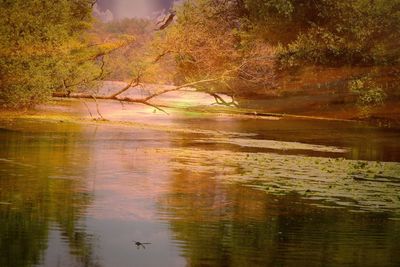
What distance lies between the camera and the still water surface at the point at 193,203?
899 centimetres

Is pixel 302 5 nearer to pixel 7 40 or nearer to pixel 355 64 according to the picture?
pixel 355 64

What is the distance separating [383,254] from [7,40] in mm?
20161

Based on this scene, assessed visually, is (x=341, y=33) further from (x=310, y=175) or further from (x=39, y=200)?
(x=39, y=200)

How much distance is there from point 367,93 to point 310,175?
25.2 metres

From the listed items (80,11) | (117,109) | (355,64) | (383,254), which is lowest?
(383,254)

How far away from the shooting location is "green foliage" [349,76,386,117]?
133 feet

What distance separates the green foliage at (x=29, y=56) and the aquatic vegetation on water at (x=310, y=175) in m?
7.40

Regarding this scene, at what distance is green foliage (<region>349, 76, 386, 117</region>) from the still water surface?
16717 mm

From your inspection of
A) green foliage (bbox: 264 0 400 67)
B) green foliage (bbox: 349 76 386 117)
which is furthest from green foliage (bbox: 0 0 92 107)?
green foliage (bbox: 349 76 386 117)

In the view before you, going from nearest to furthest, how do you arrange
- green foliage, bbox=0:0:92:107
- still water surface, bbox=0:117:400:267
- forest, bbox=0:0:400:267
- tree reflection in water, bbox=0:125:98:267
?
tree reflection in water, bbox=0:125:98:267 → still water surface, bbox=0:117:400:267 → forest, bbox=0:0:400:267 → green foliage, bbox=0:0:92:107

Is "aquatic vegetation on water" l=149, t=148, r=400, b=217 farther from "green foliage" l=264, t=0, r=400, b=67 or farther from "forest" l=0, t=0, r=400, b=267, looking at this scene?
"green foliage" l=264, t=0, r=400, b=67

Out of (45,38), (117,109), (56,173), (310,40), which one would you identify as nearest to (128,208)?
(56,173)

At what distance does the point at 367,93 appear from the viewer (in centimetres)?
4072

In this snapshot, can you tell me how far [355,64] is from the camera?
4322cm
